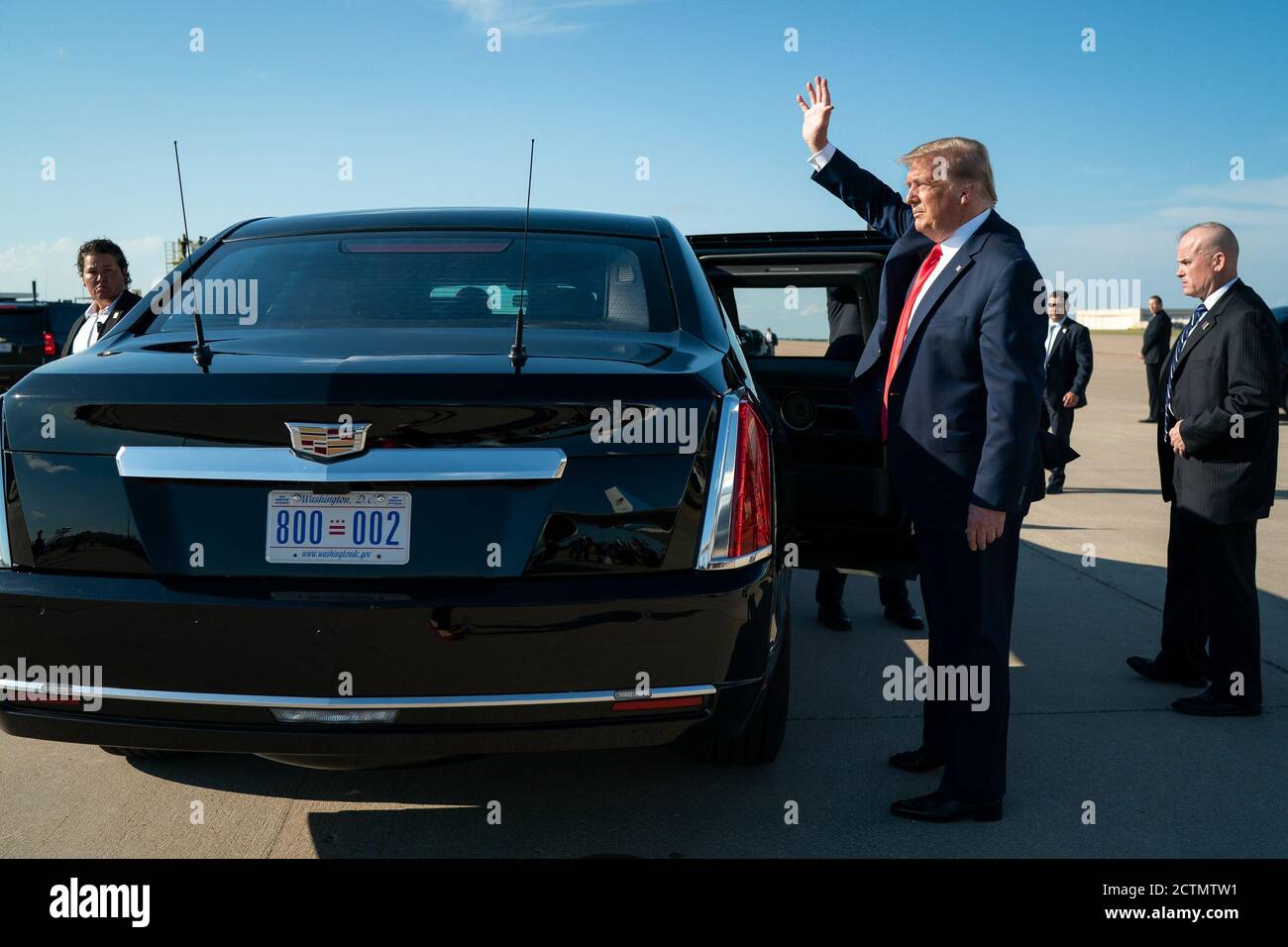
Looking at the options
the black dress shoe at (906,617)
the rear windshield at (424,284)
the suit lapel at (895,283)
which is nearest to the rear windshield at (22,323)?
the black dress shoe at (906,617)

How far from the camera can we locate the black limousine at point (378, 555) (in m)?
2.44

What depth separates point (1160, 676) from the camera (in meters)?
4.78

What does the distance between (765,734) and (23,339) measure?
15517 millimetres

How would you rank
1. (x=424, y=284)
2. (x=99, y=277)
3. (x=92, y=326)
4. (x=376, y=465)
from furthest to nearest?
1. (x=99, y=277)
2. (x=92, y=326)
3. (x=424, y=284)
4. (x=376, y=465)

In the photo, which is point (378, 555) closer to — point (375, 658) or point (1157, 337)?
point (375, 658)

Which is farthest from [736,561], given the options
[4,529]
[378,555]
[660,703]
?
[4,529]

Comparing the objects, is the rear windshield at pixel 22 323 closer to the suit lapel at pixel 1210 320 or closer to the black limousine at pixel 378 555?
the black limousine at pixel 378 555

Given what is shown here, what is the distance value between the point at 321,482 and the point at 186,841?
1.34 meters

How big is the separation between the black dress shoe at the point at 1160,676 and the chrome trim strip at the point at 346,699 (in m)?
3.05

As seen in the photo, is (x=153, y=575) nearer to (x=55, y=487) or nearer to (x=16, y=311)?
(x=55, y=487)

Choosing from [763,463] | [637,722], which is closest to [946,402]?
[763,463]

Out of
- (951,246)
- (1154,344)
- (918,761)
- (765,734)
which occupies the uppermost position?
(951,246)

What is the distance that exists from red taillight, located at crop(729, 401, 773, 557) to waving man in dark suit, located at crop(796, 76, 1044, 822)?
2.55 feet

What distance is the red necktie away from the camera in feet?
11.5
